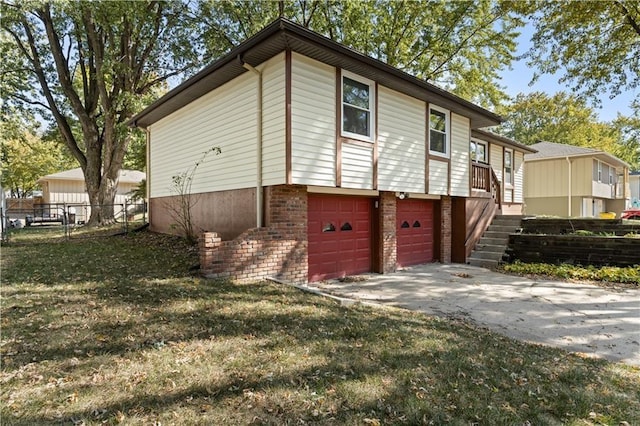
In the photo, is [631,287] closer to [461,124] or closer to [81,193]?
[461,124]

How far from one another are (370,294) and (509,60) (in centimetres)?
1567

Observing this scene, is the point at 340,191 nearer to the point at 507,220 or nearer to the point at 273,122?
the point at 273,122

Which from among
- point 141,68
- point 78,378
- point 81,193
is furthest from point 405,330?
point 81,193

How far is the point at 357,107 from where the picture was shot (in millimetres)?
7930

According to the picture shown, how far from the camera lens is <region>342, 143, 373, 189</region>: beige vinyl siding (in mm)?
7602

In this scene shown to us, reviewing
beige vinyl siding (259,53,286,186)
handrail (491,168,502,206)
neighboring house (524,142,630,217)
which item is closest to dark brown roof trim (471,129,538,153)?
handrail (491,168,502,206)

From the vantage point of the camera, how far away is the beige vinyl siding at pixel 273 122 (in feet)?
21.9

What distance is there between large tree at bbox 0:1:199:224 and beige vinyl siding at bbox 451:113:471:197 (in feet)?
41.2

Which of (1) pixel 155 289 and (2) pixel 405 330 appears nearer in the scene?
(2) pixel 405 330

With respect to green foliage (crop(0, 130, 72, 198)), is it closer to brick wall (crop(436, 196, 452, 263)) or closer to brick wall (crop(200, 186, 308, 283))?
brick wall (crop(200, 186, 308, 283))

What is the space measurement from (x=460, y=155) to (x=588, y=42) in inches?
280

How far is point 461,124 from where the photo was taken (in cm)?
1142

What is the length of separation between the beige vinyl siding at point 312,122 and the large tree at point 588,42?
9913 millimetres

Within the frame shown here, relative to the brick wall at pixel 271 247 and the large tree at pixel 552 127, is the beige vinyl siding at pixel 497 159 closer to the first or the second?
the large tree at pixel 552 127
